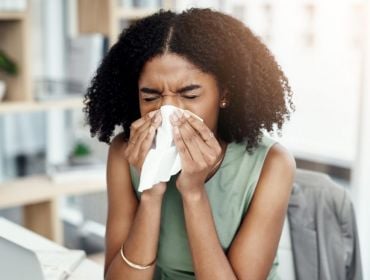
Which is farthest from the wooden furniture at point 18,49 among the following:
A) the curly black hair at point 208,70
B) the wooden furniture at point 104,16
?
the curly black hair at point 208,70

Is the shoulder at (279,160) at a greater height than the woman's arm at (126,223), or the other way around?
the shoulder at (279,160)

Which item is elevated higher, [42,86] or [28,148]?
[42,86]

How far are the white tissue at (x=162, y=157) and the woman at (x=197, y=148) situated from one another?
0.05 feet

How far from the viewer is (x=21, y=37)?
229 cm

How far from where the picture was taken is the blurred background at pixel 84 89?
2.26 metres

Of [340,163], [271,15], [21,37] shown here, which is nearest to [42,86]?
[21,37]

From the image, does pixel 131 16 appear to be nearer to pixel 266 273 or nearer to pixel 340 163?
pixel 340 163

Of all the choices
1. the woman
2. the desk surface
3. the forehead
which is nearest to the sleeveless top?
the woman

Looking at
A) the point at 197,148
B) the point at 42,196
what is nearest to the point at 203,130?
the point at 197,148

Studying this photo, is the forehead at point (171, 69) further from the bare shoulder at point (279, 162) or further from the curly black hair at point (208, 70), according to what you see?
the bare shoulder at point (279, 162)

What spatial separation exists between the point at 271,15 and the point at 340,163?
2.45 ft

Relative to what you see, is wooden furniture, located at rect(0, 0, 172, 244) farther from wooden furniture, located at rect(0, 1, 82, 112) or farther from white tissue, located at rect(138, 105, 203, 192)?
white tissue, located at rect(138, 105, 203, 192)

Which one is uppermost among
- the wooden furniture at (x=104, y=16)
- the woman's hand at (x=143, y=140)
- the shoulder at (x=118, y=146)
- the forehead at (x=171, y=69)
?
the wooden furniture at (x=104, y=16)

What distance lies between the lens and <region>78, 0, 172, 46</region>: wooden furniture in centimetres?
240
